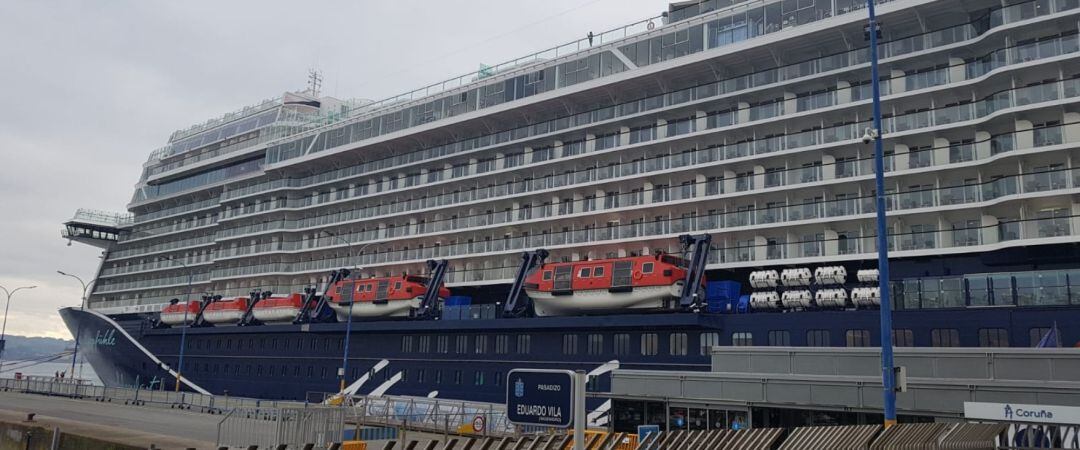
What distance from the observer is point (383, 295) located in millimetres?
46656

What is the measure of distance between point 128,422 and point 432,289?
18.2m

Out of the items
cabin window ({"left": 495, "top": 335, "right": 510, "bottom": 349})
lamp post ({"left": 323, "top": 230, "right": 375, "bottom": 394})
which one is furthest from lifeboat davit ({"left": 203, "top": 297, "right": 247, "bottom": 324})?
cabin window ({"left": 495, "top": 335, "right": 510, "bottom": 349})

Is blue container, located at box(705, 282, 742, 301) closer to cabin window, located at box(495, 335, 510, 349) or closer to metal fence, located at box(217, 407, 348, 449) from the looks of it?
cabin window, located at box(495, 335, 510, 349)

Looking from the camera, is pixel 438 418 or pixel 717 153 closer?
pixel 438 418

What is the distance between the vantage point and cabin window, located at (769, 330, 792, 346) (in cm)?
3162

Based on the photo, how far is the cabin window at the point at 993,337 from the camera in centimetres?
2714

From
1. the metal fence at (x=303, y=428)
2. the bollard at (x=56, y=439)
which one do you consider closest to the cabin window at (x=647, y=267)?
the metal fence at (x=303, y=428)

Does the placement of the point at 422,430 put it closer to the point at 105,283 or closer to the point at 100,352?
the point at 100,352

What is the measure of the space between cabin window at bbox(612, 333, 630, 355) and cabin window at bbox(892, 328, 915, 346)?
11196 millimetres

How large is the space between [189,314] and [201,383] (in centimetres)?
601

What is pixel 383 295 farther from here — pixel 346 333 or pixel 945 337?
pixel 945 337

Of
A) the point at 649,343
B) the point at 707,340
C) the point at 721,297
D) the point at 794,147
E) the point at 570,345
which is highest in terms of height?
the point at 794,147

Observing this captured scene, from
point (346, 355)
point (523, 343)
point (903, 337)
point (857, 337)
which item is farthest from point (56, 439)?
point (903, 337)

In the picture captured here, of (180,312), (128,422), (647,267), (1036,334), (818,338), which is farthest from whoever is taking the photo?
(180,312)
